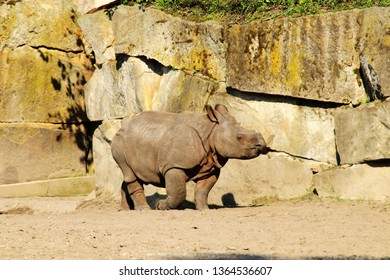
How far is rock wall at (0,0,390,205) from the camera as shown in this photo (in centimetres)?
1349

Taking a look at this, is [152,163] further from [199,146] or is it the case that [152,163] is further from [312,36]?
[312,36]

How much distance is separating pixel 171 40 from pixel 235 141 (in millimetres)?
3352

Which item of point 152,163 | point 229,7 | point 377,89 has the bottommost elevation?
point 152,163

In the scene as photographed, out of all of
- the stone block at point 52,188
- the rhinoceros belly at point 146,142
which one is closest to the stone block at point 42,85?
the stone block at point 52,188

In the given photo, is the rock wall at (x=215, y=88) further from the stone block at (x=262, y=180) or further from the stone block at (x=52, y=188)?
the stone block at (x=52, y=188)

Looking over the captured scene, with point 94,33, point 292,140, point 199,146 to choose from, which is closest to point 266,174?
point 292,140

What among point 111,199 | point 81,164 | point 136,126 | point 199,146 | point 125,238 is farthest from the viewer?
point 81,164

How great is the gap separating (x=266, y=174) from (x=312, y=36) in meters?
2.29

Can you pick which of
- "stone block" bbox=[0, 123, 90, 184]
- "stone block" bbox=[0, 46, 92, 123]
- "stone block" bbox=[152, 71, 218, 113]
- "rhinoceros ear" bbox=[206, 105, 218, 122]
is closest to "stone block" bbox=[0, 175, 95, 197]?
"stone block" bbox=[0, 123, 90, 184]

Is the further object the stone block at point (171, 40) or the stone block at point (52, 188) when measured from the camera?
the stone block at point (52, 188)

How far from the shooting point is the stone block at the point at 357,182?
13.1 meters

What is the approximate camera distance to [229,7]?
15.6 meters

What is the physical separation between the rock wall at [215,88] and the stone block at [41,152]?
22 mm

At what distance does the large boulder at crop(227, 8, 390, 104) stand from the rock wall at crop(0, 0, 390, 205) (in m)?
0.02
